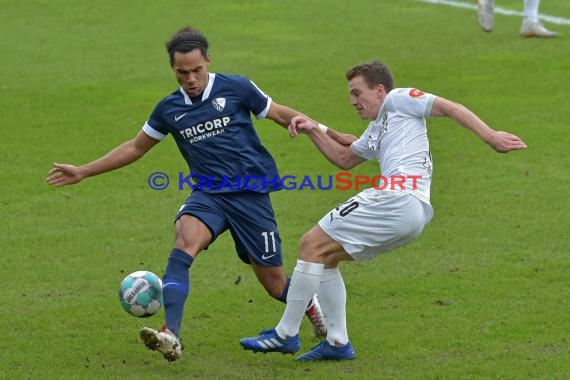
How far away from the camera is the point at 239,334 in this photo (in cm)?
898

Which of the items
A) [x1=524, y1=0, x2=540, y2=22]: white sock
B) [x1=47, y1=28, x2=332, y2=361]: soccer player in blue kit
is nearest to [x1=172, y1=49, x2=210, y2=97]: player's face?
[x1=47, y1=28, x2=332, y2=361]: soccer player in blue kit

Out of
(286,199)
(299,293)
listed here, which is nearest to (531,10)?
(286,199)

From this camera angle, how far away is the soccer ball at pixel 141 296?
8742 millimetres

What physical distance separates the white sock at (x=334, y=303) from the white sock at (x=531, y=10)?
11924mm

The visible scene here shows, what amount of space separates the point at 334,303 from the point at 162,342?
4.19 ft

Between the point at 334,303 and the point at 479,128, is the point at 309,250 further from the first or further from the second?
the point at 479,128

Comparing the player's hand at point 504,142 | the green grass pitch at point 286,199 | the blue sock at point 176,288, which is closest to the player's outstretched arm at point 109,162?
the blue sock at point 176,288

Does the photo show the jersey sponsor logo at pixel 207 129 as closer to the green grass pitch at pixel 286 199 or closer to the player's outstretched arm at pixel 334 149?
the player's outstretched arm at pixel 334 149

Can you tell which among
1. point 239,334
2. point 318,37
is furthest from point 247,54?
point 239,334

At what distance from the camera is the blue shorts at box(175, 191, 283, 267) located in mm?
8383

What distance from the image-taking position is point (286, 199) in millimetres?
13008

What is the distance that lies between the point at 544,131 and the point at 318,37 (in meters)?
6.26

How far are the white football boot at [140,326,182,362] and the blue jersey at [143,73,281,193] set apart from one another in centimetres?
123

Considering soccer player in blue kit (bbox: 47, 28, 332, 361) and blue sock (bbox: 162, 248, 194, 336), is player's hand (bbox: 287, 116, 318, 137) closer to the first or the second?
soccer player in blue kit (bbox: 47, 28, 332, 361)
